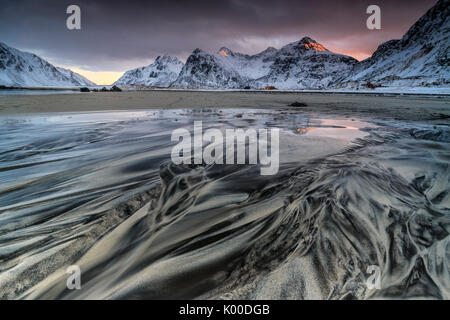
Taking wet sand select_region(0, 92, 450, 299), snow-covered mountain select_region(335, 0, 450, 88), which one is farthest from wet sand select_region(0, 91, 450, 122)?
snow-covered mountain select_region(335, 0, 450, 88)

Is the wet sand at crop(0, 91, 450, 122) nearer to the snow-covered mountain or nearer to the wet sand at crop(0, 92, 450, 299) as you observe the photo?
the wet sand at crop(0, 92, 450, 299)

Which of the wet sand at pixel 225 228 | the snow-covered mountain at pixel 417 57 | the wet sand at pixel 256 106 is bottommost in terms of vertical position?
the wet sand at pixel 225 228

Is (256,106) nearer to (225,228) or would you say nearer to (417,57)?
(225,228)

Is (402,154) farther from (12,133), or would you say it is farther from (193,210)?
(12,133)

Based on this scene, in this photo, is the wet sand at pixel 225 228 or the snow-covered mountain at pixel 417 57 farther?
the snow-covered mountain at pixel 417 57

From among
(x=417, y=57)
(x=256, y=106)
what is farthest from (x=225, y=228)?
(x=417, y=57)

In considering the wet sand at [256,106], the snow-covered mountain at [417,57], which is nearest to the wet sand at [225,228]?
the wet sand at [256,106]

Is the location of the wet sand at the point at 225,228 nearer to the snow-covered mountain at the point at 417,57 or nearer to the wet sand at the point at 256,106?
the wet sand at the point at 256,106
